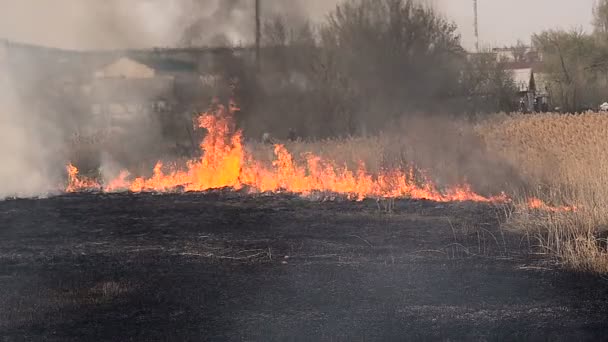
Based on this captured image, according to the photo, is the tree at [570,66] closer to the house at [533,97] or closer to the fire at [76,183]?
the house at [533,97]

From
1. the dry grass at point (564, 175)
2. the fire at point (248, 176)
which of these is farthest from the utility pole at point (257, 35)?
the dry grass at point (564, 175)

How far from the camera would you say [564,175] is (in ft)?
31.3

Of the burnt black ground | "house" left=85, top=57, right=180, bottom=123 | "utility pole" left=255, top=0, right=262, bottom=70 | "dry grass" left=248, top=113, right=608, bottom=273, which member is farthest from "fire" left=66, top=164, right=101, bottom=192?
"utility pole" left=255, top=0, right=262, bottom=70

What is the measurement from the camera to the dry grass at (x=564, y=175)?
645 cm

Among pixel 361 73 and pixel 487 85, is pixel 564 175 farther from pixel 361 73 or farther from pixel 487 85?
pixel 487 85

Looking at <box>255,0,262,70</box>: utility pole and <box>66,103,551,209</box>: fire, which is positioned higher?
<box>255,0,262,70</box>: utility pole

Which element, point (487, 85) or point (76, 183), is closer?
point (76, 183)

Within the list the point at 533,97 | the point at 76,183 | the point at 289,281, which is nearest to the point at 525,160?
the point at 289,281

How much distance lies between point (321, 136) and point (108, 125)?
5.75m

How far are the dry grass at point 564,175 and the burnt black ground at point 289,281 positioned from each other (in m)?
0.31

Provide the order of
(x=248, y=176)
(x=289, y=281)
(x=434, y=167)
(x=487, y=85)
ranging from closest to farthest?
(x=289, y=281), (x=434, y=167), (x=248, y=176), (x=487, y=85)

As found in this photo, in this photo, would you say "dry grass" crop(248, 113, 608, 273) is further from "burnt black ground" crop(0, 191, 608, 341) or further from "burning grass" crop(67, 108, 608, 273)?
"burnt black ground" crop(0, 191, 608, 341)

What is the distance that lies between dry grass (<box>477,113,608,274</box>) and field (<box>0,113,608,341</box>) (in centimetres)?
3

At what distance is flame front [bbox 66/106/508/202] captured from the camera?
39.1ft
